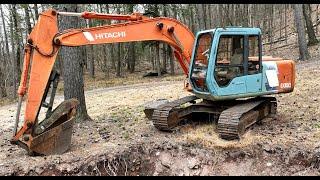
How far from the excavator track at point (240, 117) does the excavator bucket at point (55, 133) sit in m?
2.78

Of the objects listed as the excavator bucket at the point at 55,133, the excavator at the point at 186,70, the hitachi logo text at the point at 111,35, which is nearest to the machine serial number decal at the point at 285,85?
the excavator at the point at 186,70

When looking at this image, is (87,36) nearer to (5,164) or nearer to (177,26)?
(177,26)

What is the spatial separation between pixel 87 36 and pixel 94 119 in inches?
124

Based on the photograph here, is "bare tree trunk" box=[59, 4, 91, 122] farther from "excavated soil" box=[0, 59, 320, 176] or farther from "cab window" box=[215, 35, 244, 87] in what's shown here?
"cab window" box=[215, 35, 244, 87]

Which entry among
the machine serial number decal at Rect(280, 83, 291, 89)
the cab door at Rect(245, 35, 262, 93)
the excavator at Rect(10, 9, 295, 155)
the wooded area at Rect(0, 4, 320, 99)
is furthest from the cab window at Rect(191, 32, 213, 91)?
the wooded area at Rect(0, 4, 320, 99)

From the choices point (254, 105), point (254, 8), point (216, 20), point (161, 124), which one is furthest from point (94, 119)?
point (216, 20)

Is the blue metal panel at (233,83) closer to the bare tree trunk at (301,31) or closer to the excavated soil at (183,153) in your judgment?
the excavated soil at (183,153)

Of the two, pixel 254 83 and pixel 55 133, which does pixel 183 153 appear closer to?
pixel 55 133

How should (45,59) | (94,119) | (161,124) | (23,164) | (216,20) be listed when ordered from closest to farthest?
(23,164) < (45,59) < (161,124) < (94,119) < (216,20)

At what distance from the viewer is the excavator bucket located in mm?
7121

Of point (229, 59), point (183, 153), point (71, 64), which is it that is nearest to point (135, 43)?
point (71, 64)

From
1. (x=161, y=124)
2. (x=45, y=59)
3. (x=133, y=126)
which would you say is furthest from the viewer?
(x=133, y=126)

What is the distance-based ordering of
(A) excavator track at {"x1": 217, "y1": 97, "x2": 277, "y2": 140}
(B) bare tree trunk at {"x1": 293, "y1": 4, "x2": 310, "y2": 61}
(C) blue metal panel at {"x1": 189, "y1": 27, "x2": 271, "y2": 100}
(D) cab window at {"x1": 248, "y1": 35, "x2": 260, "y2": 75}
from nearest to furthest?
1. (A) excavator track at {"x1": 217, "y1": 97, "x2": 277, "y2": 140}
2. (C) blue metal panel at {"x1": 189, "y1": 27, "x2": 271, "y2": 100}
3. (D) cab window at {"x1": 248, "y1": 35, "x2": 260, "y2": 75}
4. (B) bare tree trunk at {"x1": 293, "y1": 4, "x2": 310, "y2": 61}

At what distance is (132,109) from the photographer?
1159 centimetres
